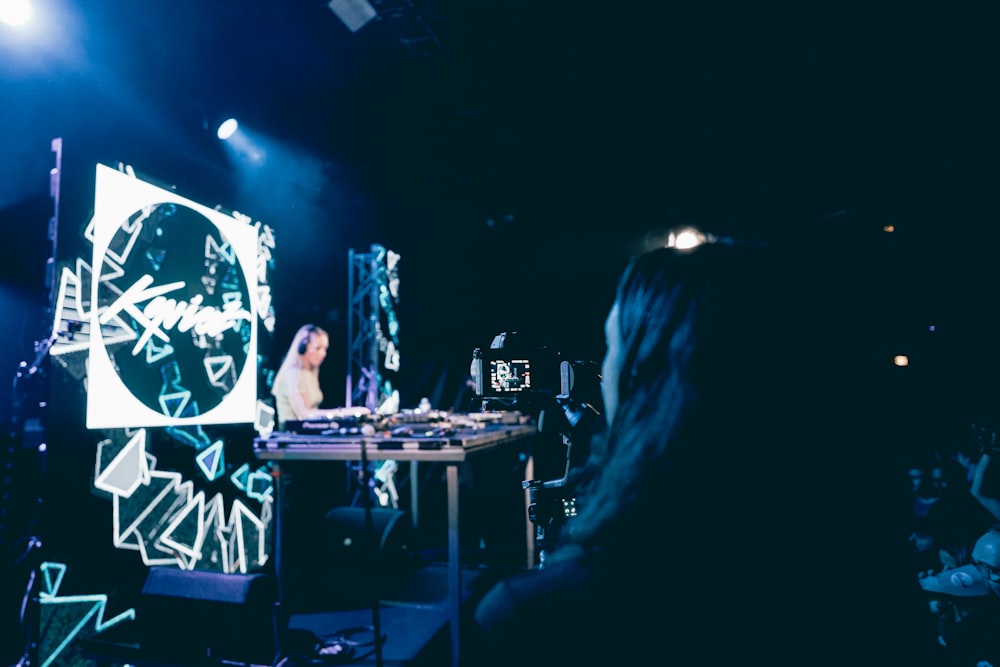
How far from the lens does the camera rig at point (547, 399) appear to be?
1835mm

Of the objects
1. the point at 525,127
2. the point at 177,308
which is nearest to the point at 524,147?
the point at 525,127

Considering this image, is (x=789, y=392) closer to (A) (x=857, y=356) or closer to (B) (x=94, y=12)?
(A) (x=857, y=356)

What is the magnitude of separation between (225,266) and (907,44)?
207 inches

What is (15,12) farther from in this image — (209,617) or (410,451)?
(209,617)

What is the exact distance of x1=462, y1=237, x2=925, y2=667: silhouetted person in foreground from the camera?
0.67 m

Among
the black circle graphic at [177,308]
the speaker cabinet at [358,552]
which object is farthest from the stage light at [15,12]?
the speaker cabinet at [358,552]

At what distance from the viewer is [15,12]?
2.59 metres

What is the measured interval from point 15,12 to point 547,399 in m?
3.03

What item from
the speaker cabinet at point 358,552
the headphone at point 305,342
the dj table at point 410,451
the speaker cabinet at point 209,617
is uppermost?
the headphone at point 305,342

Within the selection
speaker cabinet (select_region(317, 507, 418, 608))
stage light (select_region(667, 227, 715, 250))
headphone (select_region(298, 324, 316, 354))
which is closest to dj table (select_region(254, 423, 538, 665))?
speaker cabinet (select_region(317, 507, 418, 608))

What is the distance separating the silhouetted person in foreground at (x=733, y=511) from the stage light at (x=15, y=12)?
10.9 ft

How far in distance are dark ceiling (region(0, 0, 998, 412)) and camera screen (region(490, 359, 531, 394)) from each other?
2422mm

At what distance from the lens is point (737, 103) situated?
5.03 m

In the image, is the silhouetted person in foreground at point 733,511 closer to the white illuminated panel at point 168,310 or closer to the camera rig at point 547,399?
the camera rig at point 547,399
